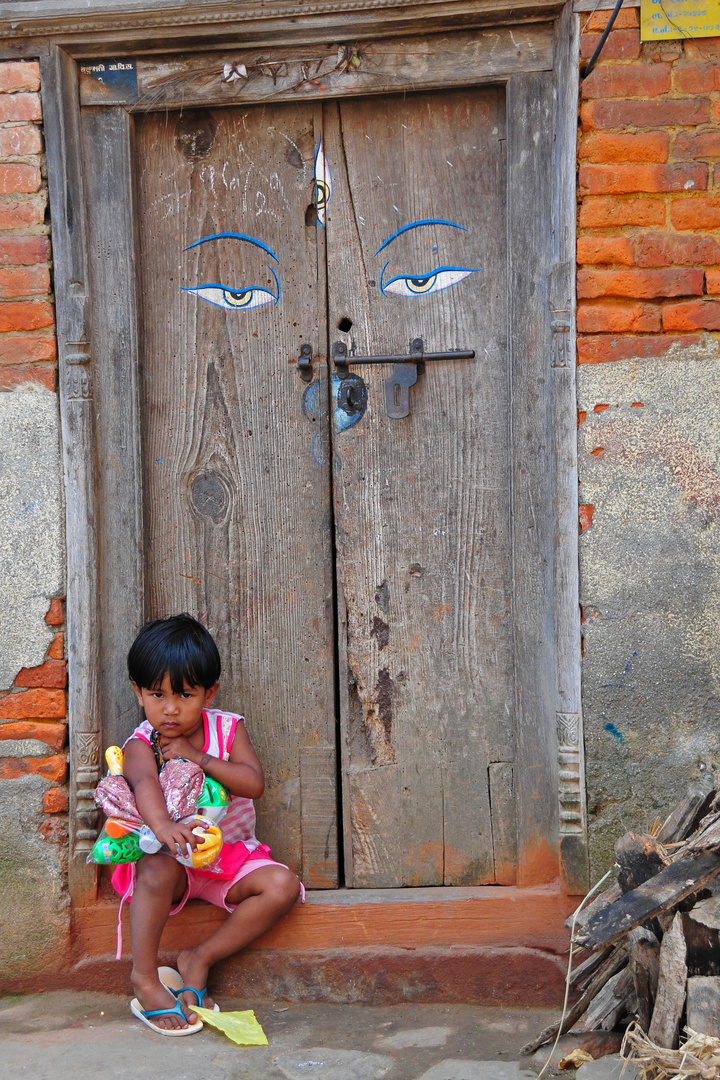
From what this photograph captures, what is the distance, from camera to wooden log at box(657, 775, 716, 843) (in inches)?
86.1

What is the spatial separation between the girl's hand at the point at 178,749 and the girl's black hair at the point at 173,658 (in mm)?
143

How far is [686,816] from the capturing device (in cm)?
220

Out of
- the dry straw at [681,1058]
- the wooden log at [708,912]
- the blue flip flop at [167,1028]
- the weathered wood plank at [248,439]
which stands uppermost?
the weathered wood plank at [248,439]

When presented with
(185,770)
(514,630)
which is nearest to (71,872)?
(185,770)

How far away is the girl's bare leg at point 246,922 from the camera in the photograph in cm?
246

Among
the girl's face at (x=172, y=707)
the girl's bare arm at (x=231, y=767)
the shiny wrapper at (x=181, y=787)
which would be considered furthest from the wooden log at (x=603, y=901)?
the girl's face at (x=172, y=707)

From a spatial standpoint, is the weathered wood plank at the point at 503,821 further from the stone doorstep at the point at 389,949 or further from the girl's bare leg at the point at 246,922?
the girl's bare leg at the point at 246,922

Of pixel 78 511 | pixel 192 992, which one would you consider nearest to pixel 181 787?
pixel 192 992

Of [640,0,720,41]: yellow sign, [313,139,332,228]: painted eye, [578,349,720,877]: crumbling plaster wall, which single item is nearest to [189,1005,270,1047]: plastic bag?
[578,349,720,877]: crumbling plaster wall

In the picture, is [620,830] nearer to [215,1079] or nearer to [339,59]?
[215,1079]

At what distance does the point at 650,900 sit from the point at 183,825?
3.76 ft

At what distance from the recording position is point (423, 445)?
2.66 m

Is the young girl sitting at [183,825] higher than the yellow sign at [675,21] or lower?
lower

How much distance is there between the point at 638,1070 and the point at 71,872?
5.15ft
